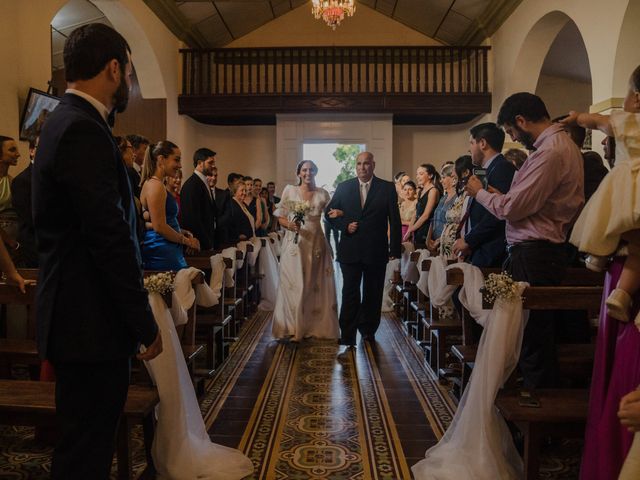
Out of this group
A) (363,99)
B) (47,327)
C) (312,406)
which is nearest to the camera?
(47,327)

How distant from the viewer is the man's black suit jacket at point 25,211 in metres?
4.45

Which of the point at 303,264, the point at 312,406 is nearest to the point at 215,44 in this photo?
the point at 303,264

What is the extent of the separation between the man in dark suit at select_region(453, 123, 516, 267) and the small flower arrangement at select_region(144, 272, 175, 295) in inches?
83.8

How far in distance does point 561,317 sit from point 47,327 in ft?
9.14

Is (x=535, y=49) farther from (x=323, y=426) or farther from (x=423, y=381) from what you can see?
(x=323, y=426)

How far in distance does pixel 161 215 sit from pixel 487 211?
2180 mm

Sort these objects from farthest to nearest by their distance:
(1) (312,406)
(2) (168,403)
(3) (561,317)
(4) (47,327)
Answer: (1) (312,406) → (3) (561,317) → (2) (168,403) → (4) (47,327)

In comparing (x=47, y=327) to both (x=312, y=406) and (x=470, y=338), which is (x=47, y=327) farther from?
(x=470, y=338)

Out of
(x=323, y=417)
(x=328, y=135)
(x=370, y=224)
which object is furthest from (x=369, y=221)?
(x=328, y=135)

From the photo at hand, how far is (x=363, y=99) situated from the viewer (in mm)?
12125

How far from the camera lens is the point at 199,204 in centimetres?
559

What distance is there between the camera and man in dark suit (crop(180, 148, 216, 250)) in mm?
5562

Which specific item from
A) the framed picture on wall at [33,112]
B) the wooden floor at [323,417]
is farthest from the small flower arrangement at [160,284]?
the framed picture on wall at [33,112]

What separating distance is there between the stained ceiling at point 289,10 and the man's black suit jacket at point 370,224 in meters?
5.75
